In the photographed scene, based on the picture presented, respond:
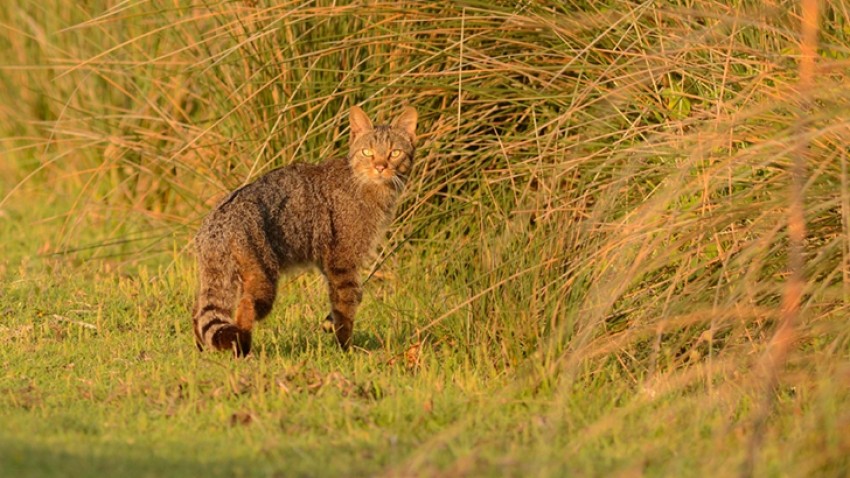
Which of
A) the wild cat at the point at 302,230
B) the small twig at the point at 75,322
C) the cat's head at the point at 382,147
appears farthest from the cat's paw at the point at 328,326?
the small twig at the point at 75,322

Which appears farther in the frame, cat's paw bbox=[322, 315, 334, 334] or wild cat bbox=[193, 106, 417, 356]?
cat's paw bbox=[322, 315, 334, 334]

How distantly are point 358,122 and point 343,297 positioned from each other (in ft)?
3.13

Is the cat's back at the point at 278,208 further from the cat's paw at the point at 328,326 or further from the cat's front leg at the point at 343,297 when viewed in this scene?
the cat's paw at the point at 328,326

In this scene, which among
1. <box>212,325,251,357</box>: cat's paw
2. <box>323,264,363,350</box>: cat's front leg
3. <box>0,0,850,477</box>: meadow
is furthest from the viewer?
<box>323,264,363,350</box>: cat's front leg

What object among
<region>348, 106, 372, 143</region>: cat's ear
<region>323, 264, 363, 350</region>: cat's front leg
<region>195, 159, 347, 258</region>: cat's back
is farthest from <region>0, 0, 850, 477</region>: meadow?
<region>195, 159, 347, 258</region>: cat's back

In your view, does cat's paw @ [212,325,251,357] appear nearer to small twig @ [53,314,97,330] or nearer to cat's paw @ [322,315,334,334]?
cat's paw @ [322,315,334,334]

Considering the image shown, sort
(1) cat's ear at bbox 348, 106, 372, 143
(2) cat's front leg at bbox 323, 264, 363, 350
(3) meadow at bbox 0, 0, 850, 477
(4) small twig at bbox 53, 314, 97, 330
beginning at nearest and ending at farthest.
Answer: (3) meadow at bbox 0, 0, 850, 477 < (2) cat's front leg at bbox 323, 264, 363, 350 < (4) small twig at bbox 53, 314, 97, 330 < (1) cat's ear at bbox 348, 106, 372, 143

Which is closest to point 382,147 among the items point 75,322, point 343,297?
point 343,297

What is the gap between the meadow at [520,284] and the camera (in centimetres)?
485

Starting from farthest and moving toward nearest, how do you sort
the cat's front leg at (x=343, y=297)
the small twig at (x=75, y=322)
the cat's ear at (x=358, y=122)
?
the cat's ear at (x=358, y=122), the small twig at (x=75, y=322), the cat's front leg at (x=343, y=297)

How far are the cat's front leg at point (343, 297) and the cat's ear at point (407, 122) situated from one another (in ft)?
2.44

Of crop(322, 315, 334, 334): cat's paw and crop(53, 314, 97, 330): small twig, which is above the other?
crop(53, 314, 97, 330): small twig

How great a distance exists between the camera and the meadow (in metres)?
4.85

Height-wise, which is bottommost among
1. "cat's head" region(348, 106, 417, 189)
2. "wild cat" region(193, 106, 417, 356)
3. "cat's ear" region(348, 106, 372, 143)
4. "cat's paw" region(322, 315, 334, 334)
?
"cat's paw" region(322, 315, 334, 334)
